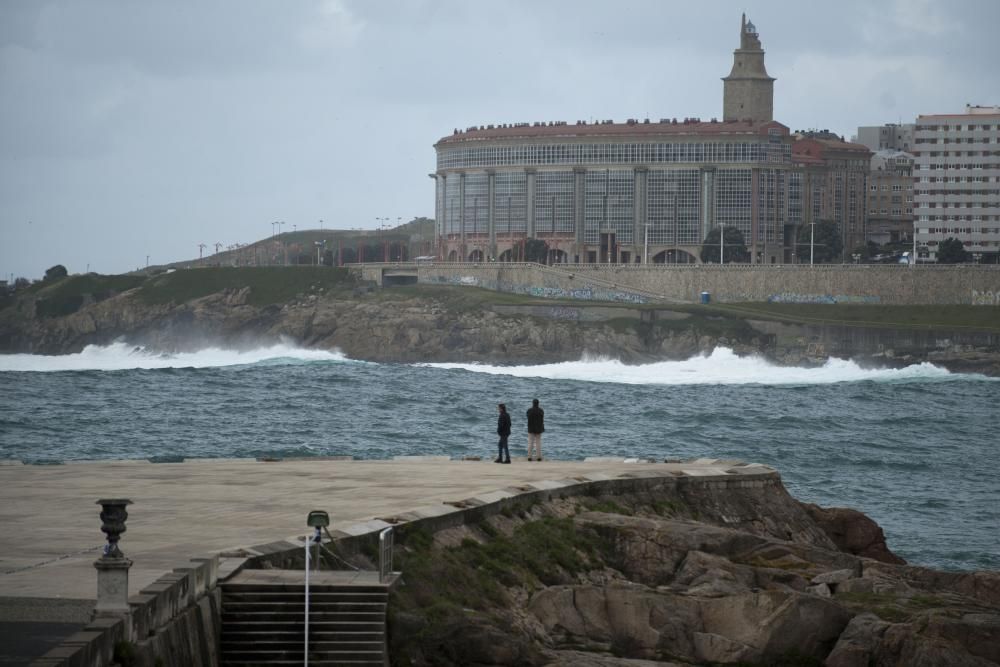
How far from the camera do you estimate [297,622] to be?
24094 millimetres

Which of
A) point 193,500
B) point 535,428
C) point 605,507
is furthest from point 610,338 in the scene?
point 193,500

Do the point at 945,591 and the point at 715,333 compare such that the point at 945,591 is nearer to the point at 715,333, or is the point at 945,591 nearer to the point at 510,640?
the point at 510,640

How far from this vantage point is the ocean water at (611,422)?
64.8 meters

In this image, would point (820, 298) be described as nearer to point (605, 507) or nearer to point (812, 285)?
point (812, 285)

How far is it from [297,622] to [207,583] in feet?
4.44

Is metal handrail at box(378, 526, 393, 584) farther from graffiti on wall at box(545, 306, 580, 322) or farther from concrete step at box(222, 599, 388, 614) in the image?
graffiti on wall at box(545, 306, 580, 322)

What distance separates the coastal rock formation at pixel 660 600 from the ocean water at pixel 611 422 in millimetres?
13941

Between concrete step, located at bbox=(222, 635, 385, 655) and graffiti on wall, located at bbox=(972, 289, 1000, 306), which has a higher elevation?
graffiti on wall, located at bbox=(972, 289, 1000, 306)

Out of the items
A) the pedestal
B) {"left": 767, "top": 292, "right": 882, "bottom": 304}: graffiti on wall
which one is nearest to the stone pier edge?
the pedestal

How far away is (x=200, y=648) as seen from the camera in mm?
22844

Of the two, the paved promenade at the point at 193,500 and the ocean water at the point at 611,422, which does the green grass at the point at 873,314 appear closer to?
the ocean water at the point at 611,422

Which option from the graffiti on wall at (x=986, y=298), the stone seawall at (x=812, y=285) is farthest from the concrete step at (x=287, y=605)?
the stone seawall at (x=812, y=285)

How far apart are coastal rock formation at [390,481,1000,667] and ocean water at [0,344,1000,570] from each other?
13941 mm

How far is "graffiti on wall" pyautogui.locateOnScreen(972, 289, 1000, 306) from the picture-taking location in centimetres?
18425
